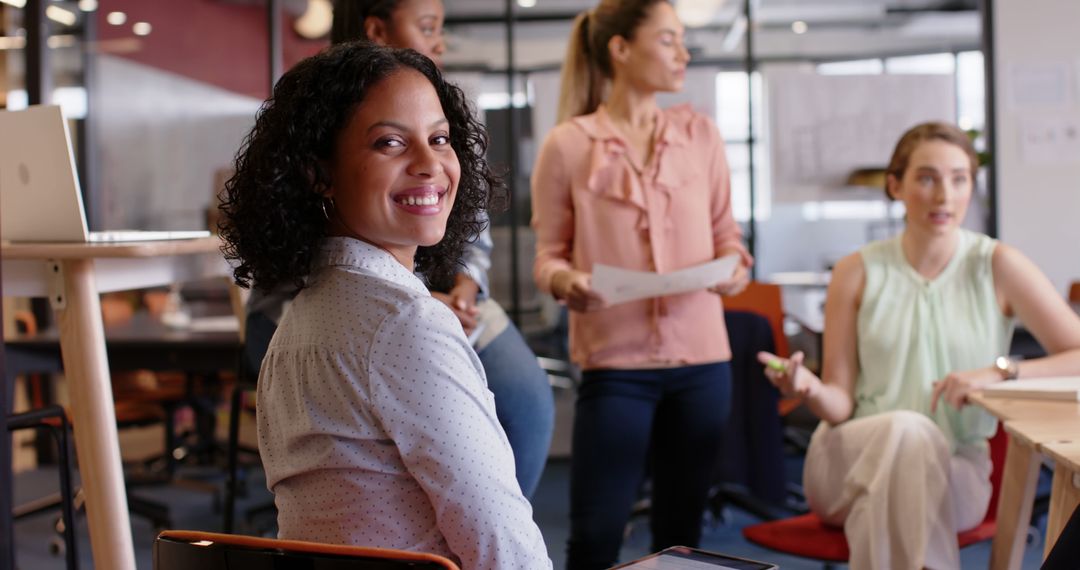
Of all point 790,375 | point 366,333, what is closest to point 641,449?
point 790,375

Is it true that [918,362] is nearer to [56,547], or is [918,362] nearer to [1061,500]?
[1061,500]

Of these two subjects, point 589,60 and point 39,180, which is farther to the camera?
point 589,60

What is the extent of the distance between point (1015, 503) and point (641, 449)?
820mm

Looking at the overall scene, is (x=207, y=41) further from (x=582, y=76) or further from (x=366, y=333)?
(x=366, y=333)

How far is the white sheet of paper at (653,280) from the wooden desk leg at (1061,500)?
2.83 ft

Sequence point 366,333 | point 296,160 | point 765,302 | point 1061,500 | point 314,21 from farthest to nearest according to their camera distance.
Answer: point 314,21 → point 765,302 → point 1061,500 → point 296,160 → point 366,333

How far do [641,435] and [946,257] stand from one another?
0.89m

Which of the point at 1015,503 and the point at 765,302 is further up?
the point at 765,302

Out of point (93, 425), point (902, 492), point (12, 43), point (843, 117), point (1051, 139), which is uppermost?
point (12, 43)

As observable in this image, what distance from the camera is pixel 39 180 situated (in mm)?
2334

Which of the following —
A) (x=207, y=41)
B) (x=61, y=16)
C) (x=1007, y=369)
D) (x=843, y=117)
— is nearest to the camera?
(x=1007, y=369)

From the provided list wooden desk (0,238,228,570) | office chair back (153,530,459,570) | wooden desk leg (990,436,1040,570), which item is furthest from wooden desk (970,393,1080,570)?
wooden desk (0,238,228,570)

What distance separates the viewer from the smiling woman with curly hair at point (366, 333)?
4.42ft

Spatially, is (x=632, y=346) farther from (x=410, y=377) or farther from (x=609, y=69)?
(x=410, y=377)
